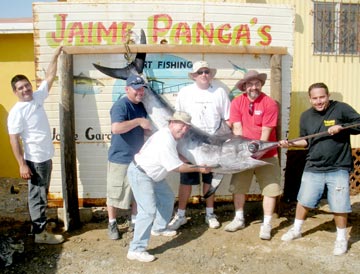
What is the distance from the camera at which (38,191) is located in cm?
424

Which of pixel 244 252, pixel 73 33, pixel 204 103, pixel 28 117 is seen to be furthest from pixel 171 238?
pixel 73 33

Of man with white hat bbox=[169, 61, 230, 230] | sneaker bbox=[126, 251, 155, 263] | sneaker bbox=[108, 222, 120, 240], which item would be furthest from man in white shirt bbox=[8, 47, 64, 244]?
man with white hat bbox=[169, 61, 230, 230]

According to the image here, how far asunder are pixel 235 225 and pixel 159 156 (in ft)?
4.93

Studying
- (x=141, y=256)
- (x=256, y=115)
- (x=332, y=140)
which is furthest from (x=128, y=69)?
(x=332, y=140)

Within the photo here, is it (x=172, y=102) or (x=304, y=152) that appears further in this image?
(x=304, y=152)

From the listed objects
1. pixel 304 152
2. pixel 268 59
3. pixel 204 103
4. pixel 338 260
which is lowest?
pixel 338 260

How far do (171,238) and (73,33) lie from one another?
2.77 m

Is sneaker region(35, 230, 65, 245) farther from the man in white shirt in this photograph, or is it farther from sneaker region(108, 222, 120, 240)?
sneaker region(108, 222, 120, 240)

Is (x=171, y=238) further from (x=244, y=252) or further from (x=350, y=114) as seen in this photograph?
(x=350, y=114)

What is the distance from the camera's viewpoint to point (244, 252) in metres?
4.17

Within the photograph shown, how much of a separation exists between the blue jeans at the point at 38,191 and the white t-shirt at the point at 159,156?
3.44 feet

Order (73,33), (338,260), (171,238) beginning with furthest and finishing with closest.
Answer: (73,33), (171,238), (338,260)

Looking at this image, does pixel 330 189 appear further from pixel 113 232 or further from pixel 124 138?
pixel 113 232

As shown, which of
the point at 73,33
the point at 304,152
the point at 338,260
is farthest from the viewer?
the point at 304,152
